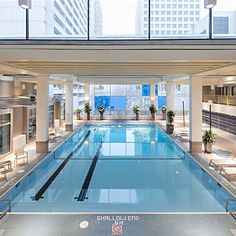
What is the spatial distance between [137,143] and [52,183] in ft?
28.0

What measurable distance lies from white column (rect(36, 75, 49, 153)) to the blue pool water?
777 millimetres

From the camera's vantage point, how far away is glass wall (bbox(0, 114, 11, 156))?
12.0 metres

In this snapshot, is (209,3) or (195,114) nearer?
(209,3)

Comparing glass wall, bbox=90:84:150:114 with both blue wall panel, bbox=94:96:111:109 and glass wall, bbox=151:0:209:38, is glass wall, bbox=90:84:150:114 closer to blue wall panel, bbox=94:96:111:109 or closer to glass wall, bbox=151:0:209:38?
blue wall panel, bbox=94:96:111:109

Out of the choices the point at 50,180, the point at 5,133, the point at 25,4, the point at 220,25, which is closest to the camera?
A: the point at 25,4

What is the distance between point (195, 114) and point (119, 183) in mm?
5560

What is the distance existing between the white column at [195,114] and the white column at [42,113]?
6.69 metres

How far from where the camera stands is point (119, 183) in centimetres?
925

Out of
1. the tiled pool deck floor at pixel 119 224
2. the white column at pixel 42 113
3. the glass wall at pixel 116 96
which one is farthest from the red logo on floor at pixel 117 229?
the glass wall at pixel 116 96

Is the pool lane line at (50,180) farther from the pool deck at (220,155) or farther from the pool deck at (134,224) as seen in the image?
the pool deck at (220,155)

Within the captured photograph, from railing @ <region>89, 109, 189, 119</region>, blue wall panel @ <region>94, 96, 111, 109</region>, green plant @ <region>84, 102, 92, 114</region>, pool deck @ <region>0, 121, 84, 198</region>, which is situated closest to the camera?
pool deck @ <region>0, 121, 84, 198</region>

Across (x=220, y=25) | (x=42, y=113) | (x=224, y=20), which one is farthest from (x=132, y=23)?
(x=42, y=113)

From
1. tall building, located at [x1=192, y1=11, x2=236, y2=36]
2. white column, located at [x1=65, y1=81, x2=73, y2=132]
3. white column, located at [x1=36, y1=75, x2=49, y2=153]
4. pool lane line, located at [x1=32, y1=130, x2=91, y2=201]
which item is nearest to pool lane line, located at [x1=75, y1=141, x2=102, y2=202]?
pool lane line, located at [x1=32, y1=130, x2=91, y2=201]

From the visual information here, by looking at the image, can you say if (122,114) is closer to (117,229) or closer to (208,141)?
(208,141)
